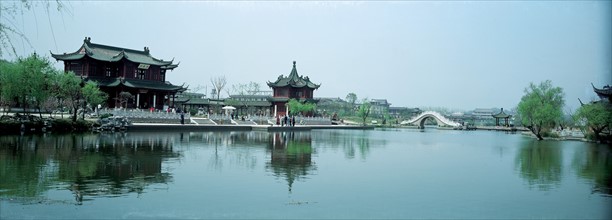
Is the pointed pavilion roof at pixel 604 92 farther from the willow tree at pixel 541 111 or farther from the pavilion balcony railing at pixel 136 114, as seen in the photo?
the pavilion balcony railing at pixel 136 114

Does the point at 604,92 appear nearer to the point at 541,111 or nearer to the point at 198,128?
the point at 541,111

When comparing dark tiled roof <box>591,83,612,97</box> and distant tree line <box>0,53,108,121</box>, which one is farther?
dark tiled roof <box>591,83,612,97</box>

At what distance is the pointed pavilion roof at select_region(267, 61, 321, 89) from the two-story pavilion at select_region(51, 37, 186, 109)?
28.2m

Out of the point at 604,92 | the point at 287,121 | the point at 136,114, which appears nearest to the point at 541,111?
the point at 604,92

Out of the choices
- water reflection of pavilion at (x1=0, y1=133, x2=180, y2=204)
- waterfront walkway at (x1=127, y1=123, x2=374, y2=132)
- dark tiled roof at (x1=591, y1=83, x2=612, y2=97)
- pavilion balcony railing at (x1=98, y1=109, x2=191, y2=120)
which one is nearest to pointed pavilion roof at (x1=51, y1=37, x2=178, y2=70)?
pavilion balcony railing at (x1=98, y1=109, x2=191, y2=120)

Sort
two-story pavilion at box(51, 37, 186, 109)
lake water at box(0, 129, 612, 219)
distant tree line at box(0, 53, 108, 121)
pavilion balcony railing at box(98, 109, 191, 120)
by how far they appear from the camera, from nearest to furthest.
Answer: lake water at box(0, 129, 612, 219), distant tree line at box(0, 53, 108, 121), pavilion balcony railing at box(98, 109, 191, 120), two-story pavilion at box(51, 37, 186, 109)

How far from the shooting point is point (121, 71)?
172ft

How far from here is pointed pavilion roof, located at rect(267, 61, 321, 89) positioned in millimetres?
82562

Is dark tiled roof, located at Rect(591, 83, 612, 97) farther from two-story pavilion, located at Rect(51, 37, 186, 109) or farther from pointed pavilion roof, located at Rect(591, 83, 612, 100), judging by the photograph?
two-story pavilion, located at Rect(51, 37, 186, 109)

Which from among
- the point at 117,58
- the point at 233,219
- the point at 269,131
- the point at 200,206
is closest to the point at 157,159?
the point at 200,206

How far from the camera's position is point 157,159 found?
18.0 metres

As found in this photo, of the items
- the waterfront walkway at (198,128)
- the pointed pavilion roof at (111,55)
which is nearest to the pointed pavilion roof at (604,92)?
the waterfront walkway at (198,128)

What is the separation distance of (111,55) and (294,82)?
34.0 m

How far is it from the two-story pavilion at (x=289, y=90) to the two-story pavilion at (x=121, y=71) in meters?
27.0
